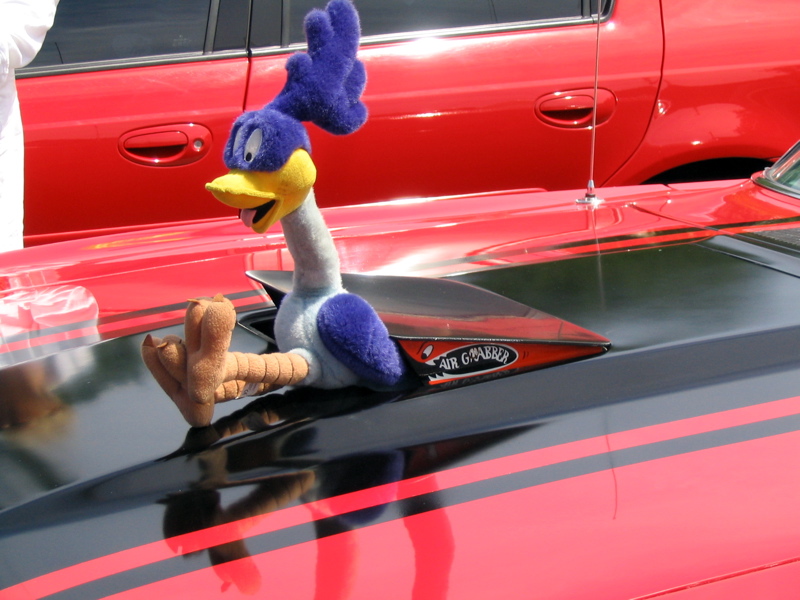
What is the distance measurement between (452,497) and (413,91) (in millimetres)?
2360

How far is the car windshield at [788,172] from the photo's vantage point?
2086 mm

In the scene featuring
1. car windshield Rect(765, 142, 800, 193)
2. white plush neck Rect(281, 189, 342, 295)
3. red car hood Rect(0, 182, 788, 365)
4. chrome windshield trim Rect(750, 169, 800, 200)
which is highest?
white plush neck Rect(281, 189, 342, 295)

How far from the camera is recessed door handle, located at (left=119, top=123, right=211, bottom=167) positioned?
3074 mm

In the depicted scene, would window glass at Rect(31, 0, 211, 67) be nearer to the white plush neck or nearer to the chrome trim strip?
the chrome trim strip

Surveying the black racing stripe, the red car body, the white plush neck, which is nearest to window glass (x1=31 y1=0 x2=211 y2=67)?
the red car body

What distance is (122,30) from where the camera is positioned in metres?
3.17

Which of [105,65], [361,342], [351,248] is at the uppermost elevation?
[105,65]

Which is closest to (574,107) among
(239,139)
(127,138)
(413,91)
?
(413,91)

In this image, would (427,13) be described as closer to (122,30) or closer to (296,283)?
(122,30)

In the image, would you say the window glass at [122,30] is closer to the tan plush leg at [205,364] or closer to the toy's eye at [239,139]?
the toy's eye at [239,139]

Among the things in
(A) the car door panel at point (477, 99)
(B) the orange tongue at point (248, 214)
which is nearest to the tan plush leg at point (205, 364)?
(B) the orange tongue at point (248, 214)

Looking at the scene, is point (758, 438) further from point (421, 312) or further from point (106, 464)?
point (106, 464)

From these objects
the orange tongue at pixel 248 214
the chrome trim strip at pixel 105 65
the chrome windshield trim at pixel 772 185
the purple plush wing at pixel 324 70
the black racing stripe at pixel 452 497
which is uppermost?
the purple plush wing at pixel 324 70

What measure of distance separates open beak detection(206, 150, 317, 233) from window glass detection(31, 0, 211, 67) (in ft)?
7.32
